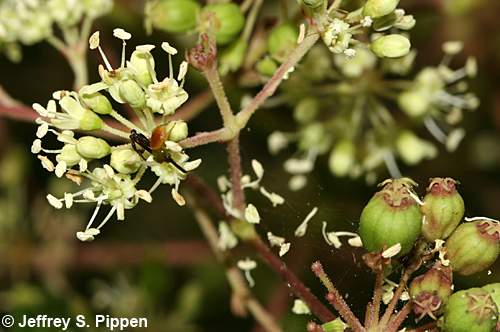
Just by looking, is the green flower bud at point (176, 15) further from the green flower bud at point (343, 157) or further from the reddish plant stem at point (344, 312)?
the reddish plant stem at point (344, 312)

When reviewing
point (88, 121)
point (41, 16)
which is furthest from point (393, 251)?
point (41, 16)

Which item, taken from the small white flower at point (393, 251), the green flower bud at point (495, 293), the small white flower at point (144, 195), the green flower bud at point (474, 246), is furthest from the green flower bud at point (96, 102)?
the green flower bud at point (495, 293)

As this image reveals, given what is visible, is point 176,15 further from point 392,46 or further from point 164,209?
point 164,209

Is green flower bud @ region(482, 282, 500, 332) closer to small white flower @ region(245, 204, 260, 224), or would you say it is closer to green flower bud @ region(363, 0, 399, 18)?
small white flower @ region(245, 204, 260, 224)

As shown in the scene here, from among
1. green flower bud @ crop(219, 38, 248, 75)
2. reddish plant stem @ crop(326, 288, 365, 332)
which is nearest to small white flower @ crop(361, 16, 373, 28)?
green flower bud @ crop(219, 38, 248, 75)

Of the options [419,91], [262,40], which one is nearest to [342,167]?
[419,91]

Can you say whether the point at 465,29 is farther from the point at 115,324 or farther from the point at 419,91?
the point at 115,324
